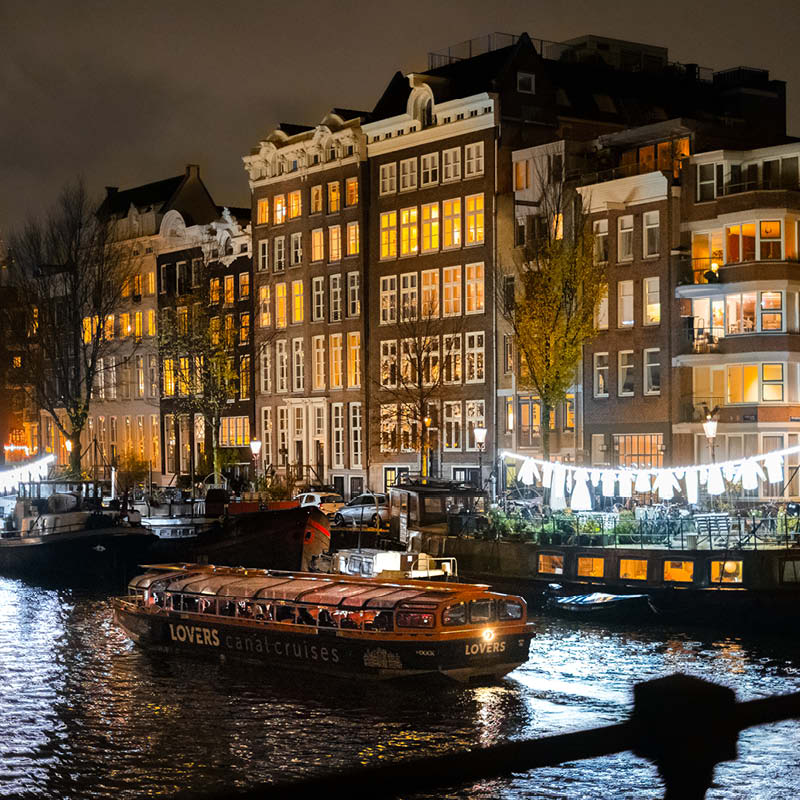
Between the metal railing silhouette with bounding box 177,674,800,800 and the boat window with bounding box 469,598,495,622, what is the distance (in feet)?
12.6

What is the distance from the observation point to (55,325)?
8881cm

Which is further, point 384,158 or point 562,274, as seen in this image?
point 384,158

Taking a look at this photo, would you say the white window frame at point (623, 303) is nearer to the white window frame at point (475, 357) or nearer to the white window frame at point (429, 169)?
the white window frame at point (475, 357)

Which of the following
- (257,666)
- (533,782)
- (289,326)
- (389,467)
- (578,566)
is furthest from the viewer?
(289,326)

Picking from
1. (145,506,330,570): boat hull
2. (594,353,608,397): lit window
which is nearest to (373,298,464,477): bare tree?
(594,353,608,397): lit window

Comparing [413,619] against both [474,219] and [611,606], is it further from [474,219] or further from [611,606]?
[474,219]

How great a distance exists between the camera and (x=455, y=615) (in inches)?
1444

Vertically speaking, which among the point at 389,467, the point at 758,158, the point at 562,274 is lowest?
the point at 389,467

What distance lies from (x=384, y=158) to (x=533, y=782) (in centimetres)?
6068

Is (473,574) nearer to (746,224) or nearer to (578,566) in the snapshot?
(578,566)

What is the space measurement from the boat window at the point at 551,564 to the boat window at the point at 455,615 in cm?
1345

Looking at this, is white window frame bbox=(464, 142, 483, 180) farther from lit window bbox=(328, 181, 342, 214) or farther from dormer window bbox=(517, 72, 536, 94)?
lit window bbox=(328, 181, 342, 214)

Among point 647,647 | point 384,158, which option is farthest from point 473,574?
point 384,158

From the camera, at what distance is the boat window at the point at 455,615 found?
1441 inches
